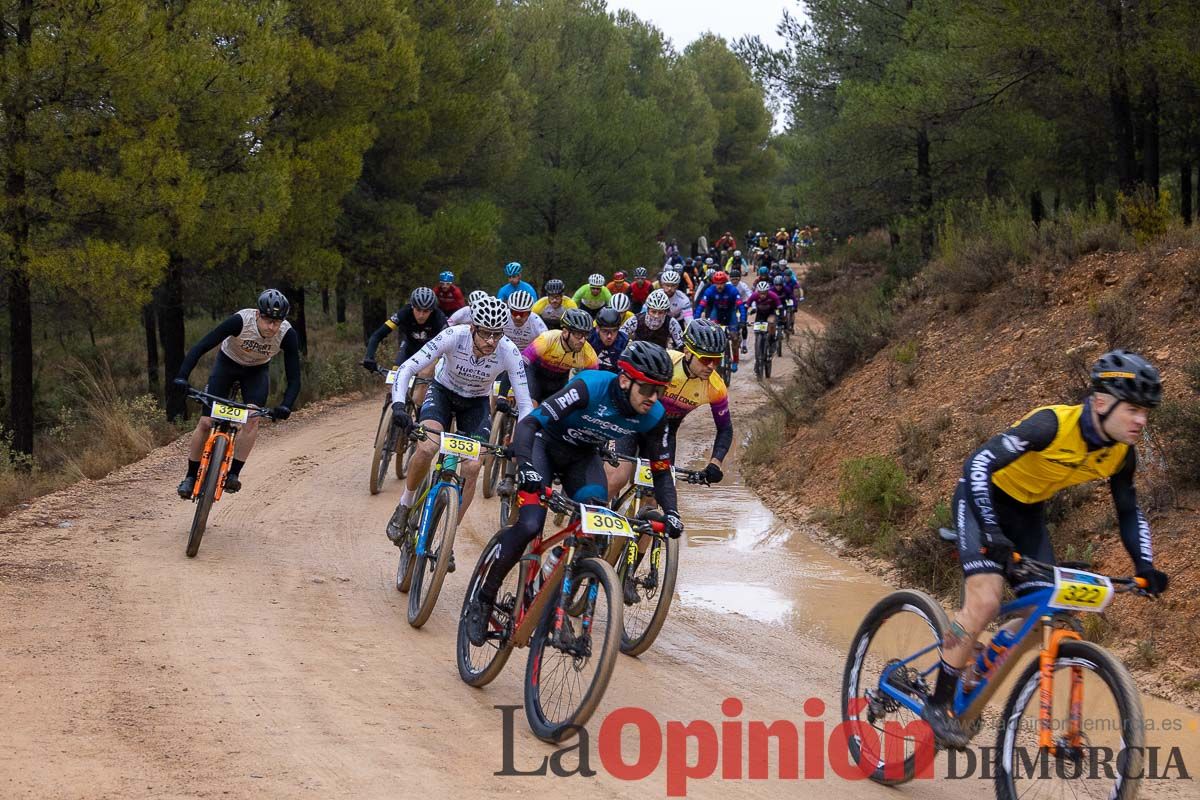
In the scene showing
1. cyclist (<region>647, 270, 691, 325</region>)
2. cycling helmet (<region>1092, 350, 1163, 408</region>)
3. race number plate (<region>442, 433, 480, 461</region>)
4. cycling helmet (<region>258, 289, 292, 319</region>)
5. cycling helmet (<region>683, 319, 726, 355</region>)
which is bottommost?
race number plate (<region>442, 433, 480, 461</region>)

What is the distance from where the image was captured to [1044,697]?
4.82 metres

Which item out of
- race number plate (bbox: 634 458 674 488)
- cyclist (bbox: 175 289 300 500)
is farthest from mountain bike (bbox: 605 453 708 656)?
cyclist (bbox: 175 289 300 500)

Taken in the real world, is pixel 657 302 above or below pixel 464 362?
above

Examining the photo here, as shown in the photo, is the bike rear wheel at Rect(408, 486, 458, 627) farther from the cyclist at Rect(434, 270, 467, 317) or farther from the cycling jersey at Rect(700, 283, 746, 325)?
the cycling jersey at Rect(700, 283, 746, 325)

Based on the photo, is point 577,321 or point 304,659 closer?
point 304,659

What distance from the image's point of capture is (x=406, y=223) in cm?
2703

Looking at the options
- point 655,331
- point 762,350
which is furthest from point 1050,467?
point 762,350

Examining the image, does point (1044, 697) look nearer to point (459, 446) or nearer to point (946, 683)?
point (946, 683)

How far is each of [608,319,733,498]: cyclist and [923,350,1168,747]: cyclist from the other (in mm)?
2944

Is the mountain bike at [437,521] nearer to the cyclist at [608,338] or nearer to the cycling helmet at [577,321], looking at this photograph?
the cycling helmet at [577,321]

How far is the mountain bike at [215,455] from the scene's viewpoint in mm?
9812

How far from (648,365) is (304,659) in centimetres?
285

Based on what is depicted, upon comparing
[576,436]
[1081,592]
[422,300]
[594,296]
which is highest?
[594,296]

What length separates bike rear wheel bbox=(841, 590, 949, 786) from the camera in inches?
219
